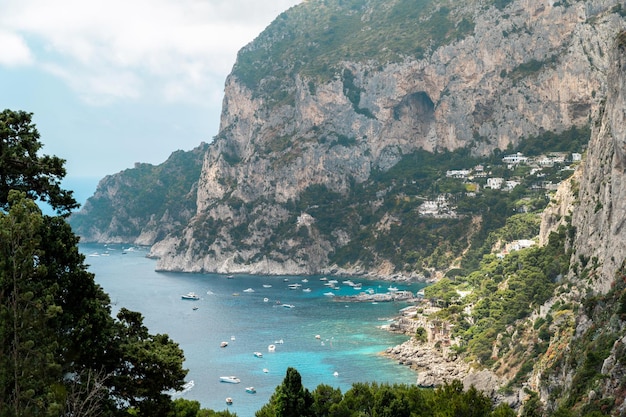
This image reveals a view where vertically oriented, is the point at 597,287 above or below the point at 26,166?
below

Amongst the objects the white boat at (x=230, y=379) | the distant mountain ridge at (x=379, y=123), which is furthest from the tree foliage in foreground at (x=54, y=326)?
the distant mountain ridge at (x=379, y=123)

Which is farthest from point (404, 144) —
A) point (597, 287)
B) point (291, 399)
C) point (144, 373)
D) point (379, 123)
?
point (144, 373)

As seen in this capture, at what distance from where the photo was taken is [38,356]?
47.3 ft

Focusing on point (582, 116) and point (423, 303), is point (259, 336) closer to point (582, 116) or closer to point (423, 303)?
point (423, 303)

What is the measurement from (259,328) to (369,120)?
74.6 m

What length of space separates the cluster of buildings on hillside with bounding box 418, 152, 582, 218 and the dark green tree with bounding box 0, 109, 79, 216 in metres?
99.4

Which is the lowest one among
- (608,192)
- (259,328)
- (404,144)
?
(259,328)

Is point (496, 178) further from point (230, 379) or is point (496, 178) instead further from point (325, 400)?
point (325, 400)

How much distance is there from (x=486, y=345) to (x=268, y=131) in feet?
357

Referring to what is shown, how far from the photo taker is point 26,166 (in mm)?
18250

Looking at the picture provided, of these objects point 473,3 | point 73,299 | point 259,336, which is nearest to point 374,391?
point 73,299

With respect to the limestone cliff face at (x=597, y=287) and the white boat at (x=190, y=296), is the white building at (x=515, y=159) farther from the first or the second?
the limestone cliff face at (x=597, y=287)

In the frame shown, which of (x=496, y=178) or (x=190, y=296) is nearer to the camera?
(x=190, y=296)

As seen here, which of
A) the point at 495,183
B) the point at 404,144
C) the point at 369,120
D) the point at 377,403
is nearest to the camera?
the point at 377,403
